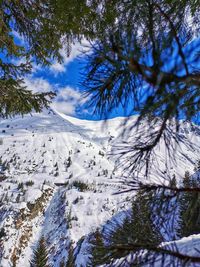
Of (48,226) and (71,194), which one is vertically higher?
(71,194)

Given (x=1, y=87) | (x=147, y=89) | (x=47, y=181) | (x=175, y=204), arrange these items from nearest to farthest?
(x=147, y=89)
(x=175, y=204)
(x=1, y=87)
(x=47, y=181)

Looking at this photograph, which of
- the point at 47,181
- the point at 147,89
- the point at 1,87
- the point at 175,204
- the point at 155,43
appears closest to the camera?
the point at 147,89

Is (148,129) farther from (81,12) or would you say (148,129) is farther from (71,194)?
(71,194)

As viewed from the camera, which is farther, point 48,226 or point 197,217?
point 48,226

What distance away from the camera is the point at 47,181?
489 ft

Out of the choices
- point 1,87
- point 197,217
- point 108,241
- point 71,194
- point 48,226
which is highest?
point 1,87

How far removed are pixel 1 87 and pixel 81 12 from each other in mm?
2178

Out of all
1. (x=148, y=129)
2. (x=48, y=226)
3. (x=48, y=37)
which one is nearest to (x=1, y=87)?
(x=48, y=37)

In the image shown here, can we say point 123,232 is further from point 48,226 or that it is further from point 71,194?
point 71,194

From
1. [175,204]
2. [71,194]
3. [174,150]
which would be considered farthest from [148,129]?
[71,194]

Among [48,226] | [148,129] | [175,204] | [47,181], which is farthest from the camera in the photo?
[47,181]

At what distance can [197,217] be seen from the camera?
92.3 inches

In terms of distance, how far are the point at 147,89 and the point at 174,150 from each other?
2.86 ft

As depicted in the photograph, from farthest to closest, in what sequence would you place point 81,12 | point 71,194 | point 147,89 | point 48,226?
point 71,194 → point 48,226 → point 81,12 → point 147,89
